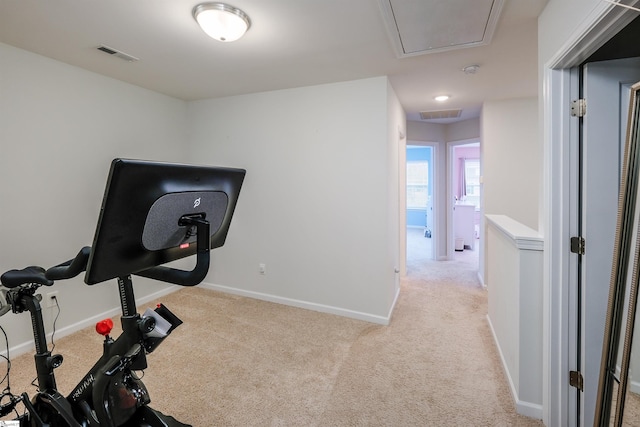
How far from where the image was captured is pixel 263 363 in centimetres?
236

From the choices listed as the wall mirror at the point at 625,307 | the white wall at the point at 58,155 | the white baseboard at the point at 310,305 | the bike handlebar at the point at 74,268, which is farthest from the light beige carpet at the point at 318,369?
the bike handlebar at the point at 74,268

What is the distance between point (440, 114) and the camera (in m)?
4.62

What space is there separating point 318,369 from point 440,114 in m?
3.88

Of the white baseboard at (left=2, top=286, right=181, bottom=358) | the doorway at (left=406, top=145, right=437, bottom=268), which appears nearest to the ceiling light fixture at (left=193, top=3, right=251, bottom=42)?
the white baseboard at (left=2, top=286, right=181, bottom=358)

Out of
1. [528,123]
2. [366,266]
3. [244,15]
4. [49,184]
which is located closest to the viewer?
[244,15]

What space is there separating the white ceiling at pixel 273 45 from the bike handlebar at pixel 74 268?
58.7 inches

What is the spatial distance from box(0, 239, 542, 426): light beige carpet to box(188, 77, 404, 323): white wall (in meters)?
0.32

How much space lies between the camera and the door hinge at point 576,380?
63.3 inches

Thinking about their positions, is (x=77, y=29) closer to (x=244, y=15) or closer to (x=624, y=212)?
(x=244, y=15)

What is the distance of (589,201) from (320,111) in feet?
7.62

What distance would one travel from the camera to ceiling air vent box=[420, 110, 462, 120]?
176 inches

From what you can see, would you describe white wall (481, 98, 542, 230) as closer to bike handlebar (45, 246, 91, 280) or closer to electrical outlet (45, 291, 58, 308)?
bike handlebar (45, 246, 91, 280)

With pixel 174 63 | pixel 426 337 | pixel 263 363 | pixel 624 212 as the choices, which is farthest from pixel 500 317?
pixel 174 63

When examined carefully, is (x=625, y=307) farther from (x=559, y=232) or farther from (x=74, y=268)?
(x=74, y=268)
